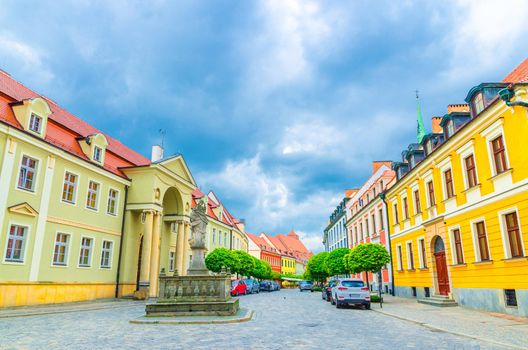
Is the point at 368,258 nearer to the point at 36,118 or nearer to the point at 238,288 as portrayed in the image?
the point at 238,288

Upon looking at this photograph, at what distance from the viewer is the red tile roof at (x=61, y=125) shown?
61.8 feet

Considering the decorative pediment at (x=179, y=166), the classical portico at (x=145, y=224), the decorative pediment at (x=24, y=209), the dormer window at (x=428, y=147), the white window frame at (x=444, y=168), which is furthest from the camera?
the decorative pediment at (x=179, y=166)

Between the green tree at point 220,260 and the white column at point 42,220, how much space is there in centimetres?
1934

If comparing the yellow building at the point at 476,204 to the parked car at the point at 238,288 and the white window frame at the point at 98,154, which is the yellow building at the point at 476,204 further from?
the white window frame at the point at 98,154

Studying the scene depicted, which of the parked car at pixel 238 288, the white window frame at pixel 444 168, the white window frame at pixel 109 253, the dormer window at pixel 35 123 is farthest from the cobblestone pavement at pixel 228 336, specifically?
the parked car at pixel 238 288

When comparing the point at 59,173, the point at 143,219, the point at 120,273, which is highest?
the point at 59,173

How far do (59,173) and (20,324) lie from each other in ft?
35.1

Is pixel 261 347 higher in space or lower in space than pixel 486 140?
lower

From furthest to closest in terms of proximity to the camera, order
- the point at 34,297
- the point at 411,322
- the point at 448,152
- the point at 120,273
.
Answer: the point at 120,273
the point at 448,152
the point at 34,297
the point at 411,322

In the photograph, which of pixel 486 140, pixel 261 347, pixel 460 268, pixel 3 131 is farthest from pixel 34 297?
pixel 486 140

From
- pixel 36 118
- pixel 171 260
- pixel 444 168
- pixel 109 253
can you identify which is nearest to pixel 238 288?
pixel 171 260

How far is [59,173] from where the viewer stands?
20.8 m

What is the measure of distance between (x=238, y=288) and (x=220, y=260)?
154 inches

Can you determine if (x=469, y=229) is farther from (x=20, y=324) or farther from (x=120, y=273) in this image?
(x=120, y=273)
